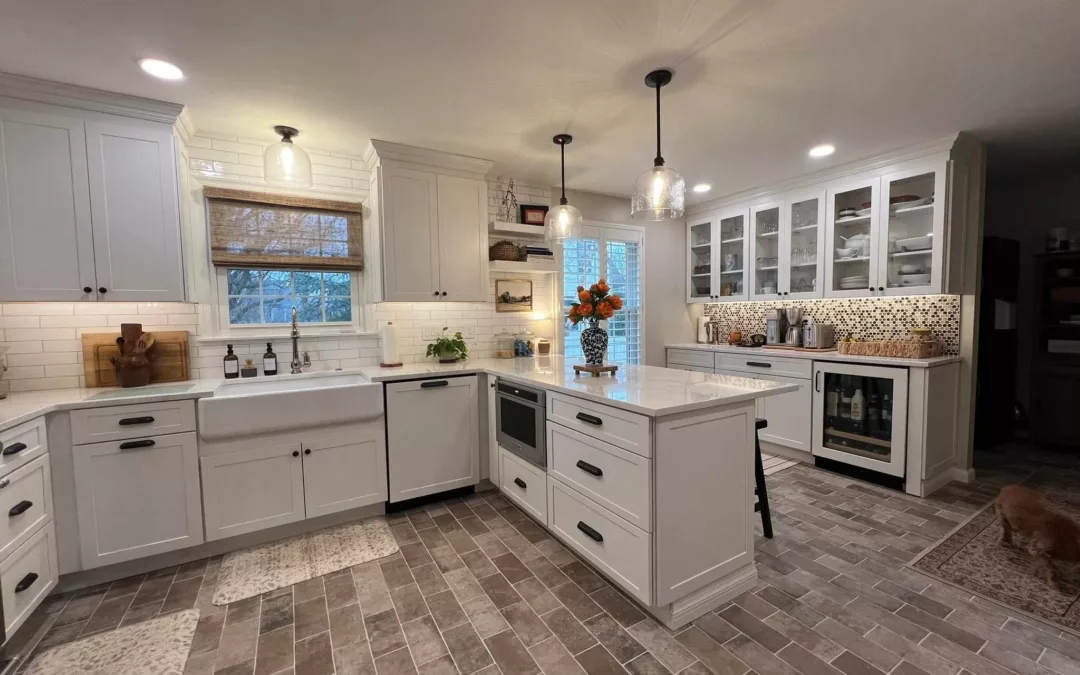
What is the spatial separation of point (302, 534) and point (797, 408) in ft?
12.6

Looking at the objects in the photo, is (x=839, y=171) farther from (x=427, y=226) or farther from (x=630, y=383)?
(x=427, y=226)

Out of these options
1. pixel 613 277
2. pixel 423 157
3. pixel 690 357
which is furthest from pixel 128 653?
pixel 690 357

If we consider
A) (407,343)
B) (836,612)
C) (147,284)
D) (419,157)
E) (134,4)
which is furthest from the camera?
(407,343)

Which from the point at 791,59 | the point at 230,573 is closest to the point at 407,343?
the point at 230,573

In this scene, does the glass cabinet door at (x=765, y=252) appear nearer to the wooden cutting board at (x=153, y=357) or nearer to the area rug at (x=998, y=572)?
the area rug at (x=998, y=572)

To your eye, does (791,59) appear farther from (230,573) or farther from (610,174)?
(230,573)

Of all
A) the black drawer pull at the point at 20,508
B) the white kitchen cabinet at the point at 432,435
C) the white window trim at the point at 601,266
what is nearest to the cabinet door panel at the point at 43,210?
the black drawer pull at the point at 20,508

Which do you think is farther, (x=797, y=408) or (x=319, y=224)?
(x=797, y=408)

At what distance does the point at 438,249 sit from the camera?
132 inches

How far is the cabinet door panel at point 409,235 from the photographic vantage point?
315cm

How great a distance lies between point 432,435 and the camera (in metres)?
3.06

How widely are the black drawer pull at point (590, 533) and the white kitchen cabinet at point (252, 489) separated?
66.4 inches

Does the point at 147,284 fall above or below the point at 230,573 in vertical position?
above

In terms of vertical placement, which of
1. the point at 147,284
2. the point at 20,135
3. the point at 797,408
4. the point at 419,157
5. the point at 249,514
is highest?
the point at 419,157
